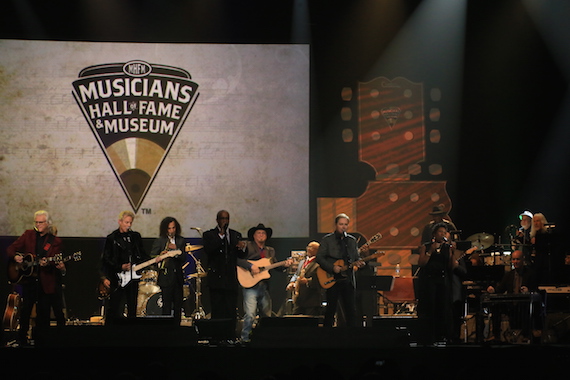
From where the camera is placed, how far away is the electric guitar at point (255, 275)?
10.4 m

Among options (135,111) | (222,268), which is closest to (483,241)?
(222,268)

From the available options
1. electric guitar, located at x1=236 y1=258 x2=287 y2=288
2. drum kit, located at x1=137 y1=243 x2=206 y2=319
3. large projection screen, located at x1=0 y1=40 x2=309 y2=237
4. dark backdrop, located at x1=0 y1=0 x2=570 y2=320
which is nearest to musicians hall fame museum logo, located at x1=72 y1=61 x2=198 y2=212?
large projection screen, located at x1=0 y1=40 x2=309 y2=237

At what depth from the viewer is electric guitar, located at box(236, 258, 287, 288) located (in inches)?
408

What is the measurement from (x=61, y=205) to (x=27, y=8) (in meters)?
3.60

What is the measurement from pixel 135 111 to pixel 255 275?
4.61 meters

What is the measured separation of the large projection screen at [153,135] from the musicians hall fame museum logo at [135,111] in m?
0.02

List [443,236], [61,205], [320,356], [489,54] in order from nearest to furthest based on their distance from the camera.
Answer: [320,356], [443,236], [61,205], [489,54]

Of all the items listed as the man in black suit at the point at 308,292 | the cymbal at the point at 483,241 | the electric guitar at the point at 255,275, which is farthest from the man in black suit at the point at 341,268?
the cymbal at the point at 483,241

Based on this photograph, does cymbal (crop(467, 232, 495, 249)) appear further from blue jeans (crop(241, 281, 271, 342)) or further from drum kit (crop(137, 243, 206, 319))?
drum kit (crop(137, 243, 206, 319))

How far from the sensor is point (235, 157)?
1338 centimetres

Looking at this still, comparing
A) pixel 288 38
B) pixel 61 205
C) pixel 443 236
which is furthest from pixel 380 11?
pixel 61 205

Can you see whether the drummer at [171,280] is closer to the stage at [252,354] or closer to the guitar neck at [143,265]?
the guitar neck at [143,265]

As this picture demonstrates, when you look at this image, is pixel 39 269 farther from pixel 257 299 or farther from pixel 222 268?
pixel 257 299

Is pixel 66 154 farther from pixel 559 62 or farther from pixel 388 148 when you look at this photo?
pixel 559 62
